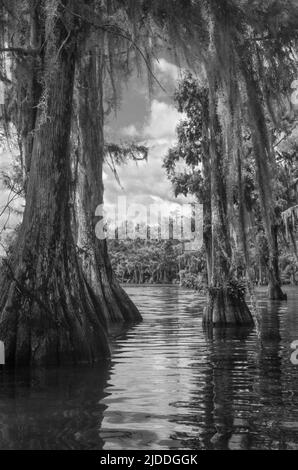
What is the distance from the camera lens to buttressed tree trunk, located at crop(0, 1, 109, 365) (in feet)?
24.7

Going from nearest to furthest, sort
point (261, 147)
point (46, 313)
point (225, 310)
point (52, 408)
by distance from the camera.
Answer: point (52, 408) < point (46, 313) < point (261, 147) < point (225, 310)

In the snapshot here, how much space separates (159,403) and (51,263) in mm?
2664

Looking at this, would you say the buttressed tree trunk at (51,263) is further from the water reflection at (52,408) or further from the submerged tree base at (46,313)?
the water reflection at (52,408)

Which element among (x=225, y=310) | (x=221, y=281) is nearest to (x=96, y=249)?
(x=221, y=281)

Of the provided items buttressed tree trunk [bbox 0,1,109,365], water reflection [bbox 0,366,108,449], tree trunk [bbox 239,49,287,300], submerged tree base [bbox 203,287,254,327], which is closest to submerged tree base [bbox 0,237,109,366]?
buttressed tree trunk [bbox 0,1,109,365]

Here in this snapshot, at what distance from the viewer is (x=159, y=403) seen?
5.91 m

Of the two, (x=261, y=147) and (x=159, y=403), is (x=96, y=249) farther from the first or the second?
(x=159, y=403)

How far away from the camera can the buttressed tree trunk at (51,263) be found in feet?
24.7
